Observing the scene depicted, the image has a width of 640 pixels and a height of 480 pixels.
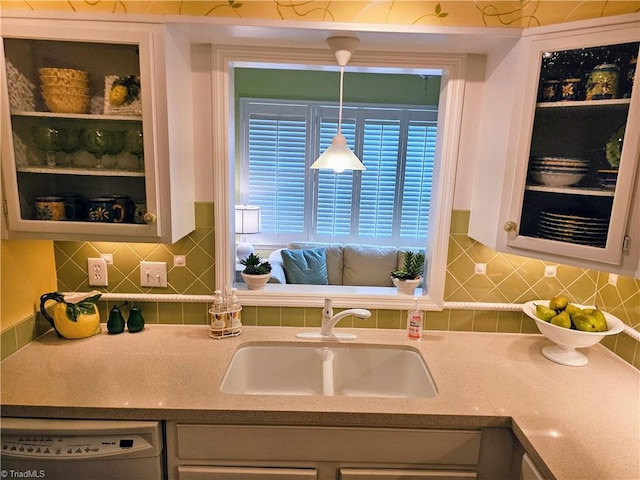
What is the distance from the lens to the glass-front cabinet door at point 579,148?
119cm

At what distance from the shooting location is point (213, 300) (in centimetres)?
174

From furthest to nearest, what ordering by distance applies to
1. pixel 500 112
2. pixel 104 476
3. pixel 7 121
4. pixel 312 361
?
pixel 312 361, pixel 500 112, pixel 7 121, pixel 104 476

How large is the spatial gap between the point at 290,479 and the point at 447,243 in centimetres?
110

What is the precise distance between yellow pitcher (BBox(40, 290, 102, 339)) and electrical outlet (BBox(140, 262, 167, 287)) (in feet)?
0.67

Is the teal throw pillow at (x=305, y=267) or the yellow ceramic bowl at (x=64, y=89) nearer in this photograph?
the yellow ceramic bowl at (x=64, y=89)

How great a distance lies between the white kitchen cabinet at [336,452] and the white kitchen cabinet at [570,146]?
2.19 feet

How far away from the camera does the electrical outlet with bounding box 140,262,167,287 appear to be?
66.9 inches

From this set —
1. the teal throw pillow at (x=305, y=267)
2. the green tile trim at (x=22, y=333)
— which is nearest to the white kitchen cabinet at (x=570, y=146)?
the green tile trim at (x=22, y=333)

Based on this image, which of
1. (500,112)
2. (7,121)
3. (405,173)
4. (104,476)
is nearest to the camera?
(104,476)

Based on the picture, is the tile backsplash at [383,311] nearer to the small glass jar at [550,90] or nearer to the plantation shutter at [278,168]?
the small glass jar at [550,90]

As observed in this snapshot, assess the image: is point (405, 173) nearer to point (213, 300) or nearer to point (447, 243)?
point (447, 243)

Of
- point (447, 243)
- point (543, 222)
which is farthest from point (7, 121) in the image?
point (543, 222)

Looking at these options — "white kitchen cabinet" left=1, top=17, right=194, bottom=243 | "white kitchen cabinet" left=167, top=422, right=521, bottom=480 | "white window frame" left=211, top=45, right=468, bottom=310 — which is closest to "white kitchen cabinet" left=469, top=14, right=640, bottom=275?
"white window frame" left=211, top=45, right=468, bottom=310

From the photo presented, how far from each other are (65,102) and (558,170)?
1747 millimetres
